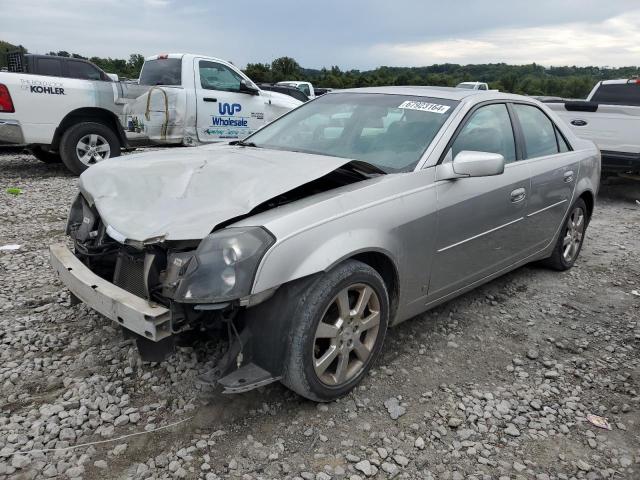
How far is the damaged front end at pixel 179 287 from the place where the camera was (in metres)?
2.25

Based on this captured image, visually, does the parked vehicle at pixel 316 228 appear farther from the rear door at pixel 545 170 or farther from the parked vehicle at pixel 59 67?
the parked vehicle at pixel 59 67

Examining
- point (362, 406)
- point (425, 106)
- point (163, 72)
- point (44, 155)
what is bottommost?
point (362, 406)

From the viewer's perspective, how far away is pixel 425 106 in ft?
11.6

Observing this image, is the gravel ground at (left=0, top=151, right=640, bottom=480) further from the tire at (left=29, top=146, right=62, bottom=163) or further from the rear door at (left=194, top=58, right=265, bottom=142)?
the tire at (left=29, top=146, right=62, bottom=163)

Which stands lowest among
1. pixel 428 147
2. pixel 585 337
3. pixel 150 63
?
pixel 585 337

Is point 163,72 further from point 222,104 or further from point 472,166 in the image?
point 472,166

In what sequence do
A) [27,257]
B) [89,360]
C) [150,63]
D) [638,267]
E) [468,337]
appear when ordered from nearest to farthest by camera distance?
[89,360] → [468,337] → [27,257] → [638,267] → [150,63]

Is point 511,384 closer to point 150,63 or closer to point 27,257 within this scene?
point 27,257

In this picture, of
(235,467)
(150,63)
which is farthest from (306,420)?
(150,63)

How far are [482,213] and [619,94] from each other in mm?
7743

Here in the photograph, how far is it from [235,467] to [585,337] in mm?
2638

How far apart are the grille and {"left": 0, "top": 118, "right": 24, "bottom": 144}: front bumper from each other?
5.69m

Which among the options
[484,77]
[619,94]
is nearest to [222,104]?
[619,94]

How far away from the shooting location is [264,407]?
2.68m
